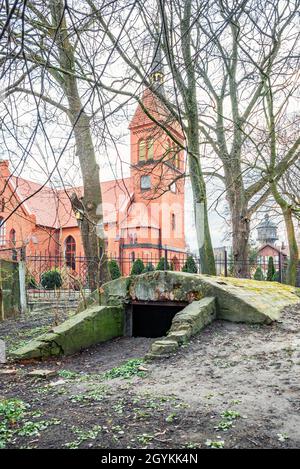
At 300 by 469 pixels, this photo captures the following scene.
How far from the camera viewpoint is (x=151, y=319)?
842cm

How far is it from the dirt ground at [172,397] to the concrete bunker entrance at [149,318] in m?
1.86

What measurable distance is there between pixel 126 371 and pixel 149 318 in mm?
3681

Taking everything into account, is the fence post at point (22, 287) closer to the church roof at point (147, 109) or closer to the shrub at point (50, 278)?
the church roof at point (147, 109)

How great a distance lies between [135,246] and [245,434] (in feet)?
87.5

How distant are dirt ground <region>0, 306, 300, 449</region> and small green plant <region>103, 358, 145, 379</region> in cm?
1

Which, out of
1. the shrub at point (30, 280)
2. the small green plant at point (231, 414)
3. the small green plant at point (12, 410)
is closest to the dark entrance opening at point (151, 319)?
the small green plant at point (12, 410)

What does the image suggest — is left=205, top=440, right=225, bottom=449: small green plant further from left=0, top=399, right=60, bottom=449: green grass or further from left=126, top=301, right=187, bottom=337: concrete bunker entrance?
left=126, top=301, right=187, bottom=337: concrete bunker entrance

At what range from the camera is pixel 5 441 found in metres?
2.81

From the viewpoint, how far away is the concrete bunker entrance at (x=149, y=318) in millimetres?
7895

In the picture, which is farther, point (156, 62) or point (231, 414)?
point (156, 62)

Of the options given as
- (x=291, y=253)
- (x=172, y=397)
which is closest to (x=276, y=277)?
(x=291, y=253)

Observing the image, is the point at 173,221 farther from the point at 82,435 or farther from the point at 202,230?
the point at 82,435
